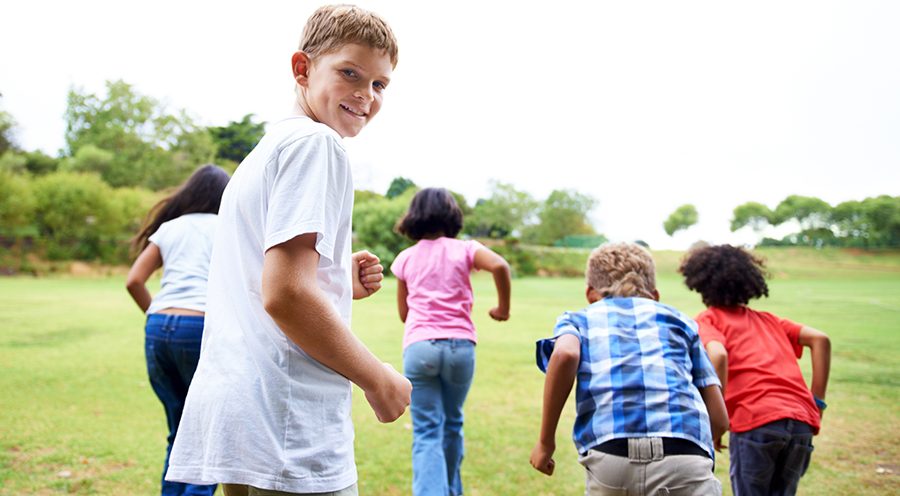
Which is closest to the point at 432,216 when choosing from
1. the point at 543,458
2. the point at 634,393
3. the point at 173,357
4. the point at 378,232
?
the point at 173,357

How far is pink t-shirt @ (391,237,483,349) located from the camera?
378 centimetres

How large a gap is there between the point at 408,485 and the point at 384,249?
3303cm

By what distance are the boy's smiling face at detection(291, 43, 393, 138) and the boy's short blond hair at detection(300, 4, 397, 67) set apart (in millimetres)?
13

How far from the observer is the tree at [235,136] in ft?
180

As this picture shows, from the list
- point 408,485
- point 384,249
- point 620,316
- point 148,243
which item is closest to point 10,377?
point 148,243

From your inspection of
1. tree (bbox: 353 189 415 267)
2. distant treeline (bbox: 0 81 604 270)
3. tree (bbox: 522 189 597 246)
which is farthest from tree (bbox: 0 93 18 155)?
tree (bbox: 522 189 597 246)

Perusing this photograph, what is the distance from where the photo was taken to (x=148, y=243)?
365cm

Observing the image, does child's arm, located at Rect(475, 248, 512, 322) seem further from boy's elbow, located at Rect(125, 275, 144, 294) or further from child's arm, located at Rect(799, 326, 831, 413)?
boy's elbow, located at Rect(125, 275, 144, 294)

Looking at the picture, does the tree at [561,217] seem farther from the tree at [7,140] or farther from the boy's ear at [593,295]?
the boy's ear at [593,295]

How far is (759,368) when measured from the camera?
2986mm

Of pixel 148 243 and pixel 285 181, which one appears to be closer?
pixel 285 181

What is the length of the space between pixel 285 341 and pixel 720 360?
7.06ft

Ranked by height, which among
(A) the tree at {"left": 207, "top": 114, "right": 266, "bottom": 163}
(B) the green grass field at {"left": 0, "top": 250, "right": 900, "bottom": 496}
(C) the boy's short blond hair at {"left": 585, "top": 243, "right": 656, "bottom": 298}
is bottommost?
(B) the green grass field at {"left": 0, "top": 250, "right": 900, "bottom": 496}

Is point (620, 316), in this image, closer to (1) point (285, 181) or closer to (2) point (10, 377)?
(1) point (285, 181)
